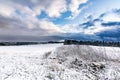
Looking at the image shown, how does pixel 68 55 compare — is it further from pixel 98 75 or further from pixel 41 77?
pixel 41 77

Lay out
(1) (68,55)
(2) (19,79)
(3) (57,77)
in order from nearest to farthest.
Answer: (2) (19,79), (3) (57,77), (1) (68,55)

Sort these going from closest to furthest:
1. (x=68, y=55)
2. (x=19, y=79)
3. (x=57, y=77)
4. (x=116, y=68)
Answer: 1. (x=19, y=79)
2. (x=57, y=77)
3. (x=116, y=68)
4. (x=68, y=55)

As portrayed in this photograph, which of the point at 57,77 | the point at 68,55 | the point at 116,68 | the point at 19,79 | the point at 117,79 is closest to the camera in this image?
the point at 19,79

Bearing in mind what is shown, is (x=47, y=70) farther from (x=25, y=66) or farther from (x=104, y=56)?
(x=104, y=56)

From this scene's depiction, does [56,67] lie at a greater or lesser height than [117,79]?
greater

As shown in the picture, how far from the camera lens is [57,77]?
13.0 metres

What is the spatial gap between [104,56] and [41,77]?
1071 centimetres

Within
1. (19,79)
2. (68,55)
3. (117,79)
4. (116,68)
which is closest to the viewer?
(19,79)

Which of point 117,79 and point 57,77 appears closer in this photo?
point 57,77

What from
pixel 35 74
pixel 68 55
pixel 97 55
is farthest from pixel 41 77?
pixel 97 55

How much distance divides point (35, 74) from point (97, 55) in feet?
33.6

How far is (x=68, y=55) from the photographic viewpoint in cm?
2044

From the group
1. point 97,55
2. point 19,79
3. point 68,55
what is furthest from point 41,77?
point 97,55

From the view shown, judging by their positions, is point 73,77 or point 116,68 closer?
point 73,77
